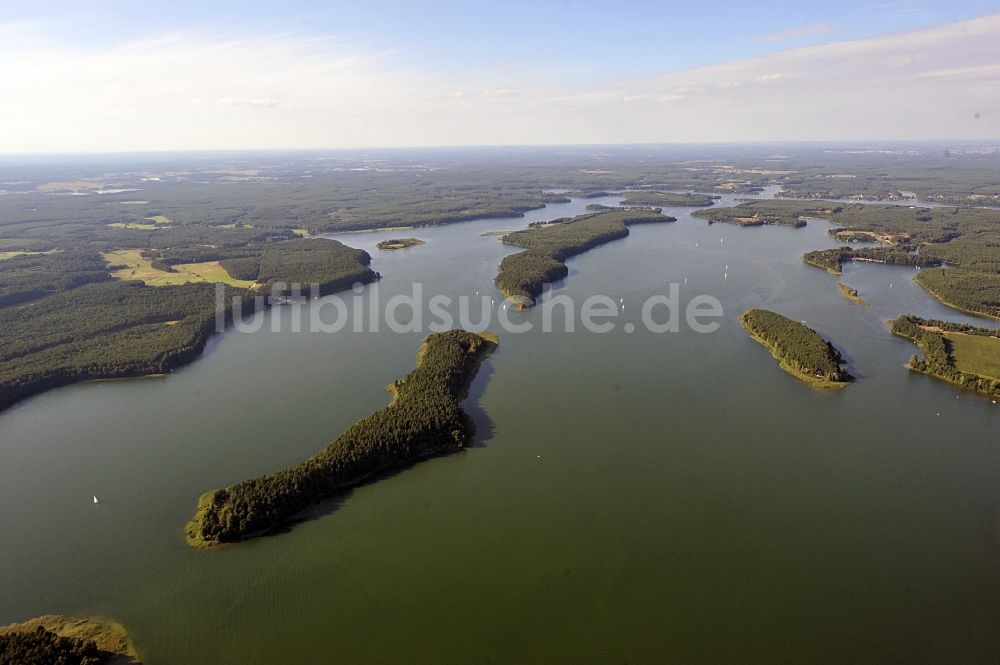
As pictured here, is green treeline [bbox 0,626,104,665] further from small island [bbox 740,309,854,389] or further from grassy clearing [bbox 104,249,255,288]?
grassy clearing [bbox 104,249,255,288]

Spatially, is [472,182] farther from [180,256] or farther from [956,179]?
[956,179]

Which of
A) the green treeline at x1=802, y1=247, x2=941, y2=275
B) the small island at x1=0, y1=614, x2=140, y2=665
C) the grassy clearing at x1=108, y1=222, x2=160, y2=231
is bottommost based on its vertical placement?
the small island at x1=0, y1=614, x2=140, y2=665

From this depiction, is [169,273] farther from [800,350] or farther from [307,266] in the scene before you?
[800,350]

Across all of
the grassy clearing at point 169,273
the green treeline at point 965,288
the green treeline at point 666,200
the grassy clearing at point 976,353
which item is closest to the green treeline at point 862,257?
the green treeline at point 965,288

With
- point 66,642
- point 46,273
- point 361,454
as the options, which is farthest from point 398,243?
point 66,642

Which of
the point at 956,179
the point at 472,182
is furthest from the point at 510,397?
the point at 956,179

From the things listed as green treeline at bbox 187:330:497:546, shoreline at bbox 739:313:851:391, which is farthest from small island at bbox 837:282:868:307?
green treeline at bbox 187:330:497:546

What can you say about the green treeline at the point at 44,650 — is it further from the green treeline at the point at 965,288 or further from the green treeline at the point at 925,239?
the green treeline at the point at 925,239
